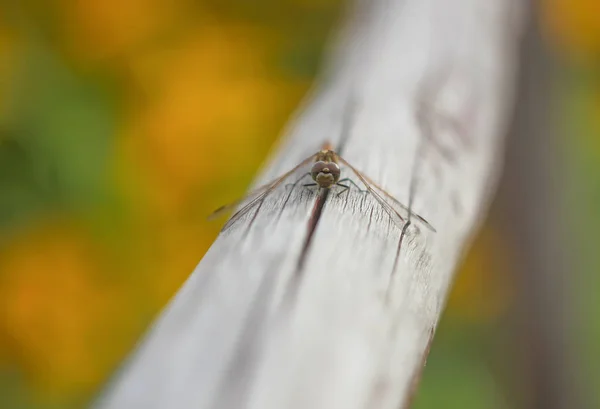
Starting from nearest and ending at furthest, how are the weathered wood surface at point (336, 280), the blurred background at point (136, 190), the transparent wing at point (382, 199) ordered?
the weathered wood surface at point (336, 280), the transparent wing at point (382, 199), the blurred background at point (136, 190)

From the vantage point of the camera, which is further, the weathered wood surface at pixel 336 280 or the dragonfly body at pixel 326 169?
the dragonfly body at pixel 326 169

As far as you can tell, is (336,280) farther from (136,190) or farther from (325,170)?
(136,190)

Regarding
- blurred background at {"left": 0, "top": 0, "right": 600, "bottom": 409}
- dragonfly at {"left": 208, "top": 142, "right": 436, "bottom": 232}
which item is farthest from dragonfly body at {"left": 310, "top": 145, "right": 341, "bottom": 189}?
blurred background at {"left": 0, "top": 0, "right": 600, "bottom": 409}

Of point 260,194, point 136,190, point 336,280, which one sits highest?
point 136,190

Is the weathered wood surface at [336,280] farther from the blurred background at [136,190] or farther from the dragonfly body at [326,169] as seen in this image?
the blurred background at [136,190]

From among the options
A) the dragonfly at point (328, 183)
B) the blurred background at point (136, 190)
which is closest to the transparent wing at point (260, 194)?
the dragonfly at point (328, 183)

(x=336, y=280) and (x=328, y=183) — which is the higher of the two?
(x=328, y=183)

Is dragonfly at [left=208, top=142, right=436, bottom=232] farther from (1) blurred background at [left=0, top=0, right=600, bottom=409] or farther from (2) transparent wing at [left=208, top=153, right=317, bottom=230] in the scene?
(1) blurred background at [left=0, top=0, right=600, bottom=409]

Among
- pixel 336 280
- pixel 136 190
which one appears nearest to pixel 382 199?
pixel 336 280
